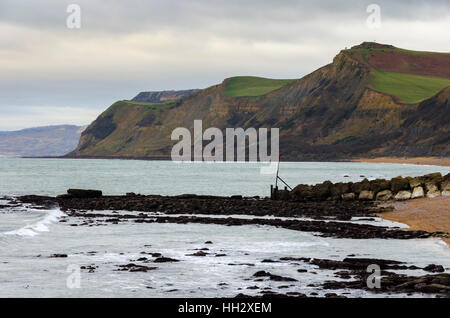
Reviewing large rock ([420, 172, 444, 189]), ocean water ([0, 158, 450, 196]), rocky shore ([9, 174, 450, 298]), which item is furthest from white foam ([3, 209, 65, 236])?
ocean water ([0, 158, 450, 196])

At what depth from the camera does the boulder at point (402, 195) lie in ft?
158

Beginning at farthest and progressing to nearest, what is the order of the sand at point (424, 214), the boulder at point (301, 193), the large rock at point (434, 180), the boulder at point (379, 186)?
the boulder at point (301, 193), the boulder at point (379, 186), the large rock at point (434, 180), the sand at point (424, 214)

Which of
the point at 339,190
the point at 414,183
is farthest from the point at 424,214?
the point at 339,190

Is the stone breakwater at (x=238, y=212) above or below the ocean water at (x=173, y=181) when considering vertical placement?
above

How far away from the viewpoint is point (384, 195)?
50.1 m

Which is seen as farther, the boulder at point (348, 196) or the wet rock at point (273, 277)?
the boulder at point (348, 196)

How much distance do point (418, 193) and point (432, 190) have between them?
1026mm

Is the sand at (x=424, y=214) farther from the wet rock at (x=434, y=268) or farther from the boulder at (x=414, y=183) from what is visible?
the wet rock at (x=434, y=268)

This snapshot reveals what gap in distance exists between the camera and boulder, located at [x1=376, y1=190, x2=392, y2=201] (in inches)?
1955

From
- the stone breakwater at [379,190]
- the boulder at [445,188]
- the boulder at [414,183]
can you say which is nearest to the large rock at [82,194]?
the stone breakwater at [379,190]

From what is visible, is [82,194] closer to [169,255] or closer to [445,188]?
[445,188]

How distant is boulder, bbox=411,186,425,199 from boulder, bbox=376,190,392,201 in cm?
202
